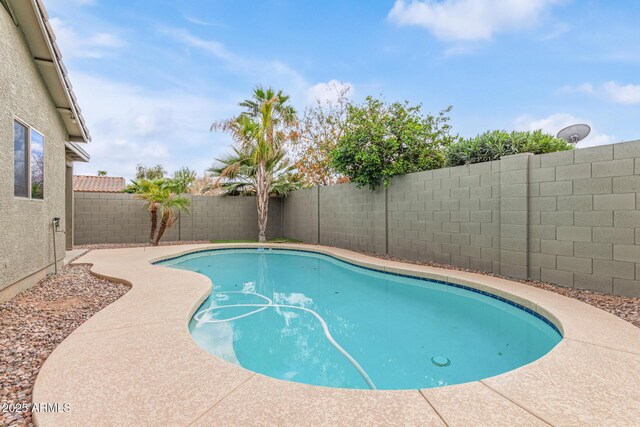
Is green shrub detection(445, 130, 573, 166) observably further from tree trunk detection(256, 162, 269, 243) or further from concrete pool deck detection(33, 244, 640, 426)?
tree trunk detection(256, 162, 269, 243)

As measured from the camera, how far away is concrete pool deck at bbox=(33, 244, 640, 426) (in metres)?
1.70

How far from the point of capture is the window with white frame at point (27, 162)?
4062 mm

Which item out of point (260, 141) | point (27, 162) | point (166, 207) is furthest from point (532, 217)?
point (166, 207)

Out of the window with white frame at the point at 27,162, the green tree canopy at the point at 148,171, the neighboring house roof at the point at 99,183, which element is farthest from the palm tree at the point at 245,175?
the green tree canopy at the point at 148,171

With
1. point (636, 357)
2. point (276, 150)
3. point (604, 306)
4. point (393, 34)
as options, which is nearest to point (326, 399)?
point (636, 357)

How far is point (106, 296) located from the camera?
427 cm

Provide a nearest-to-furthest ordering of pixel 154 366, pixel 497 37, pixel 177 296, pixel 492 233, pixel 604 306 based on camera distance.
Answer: pixel 154 366 → pixel 604 306 → pixel 177 296 → pixel 492 233 → pixel 497 37

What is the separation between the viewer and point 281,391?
1.94 m

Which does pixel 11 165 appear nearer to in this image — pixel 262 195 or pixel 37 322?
pixel 37 322

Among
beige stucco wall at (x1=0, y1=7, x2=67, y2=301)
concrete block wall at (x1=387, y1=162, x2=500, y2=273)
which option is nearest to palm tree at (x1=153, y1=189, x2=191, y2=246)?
beige stucco wall at (x1=0, y1=7, x2=67, y2=301)

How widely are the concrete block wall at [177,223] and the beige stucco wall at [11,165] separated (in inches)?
202

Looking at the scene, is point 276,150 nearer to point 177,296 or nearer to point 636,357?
point 177,296

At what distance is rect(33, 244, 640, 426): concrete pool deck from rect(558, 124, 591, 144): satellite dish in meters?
4.89

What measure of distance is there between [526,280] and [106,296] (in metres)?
6.17
